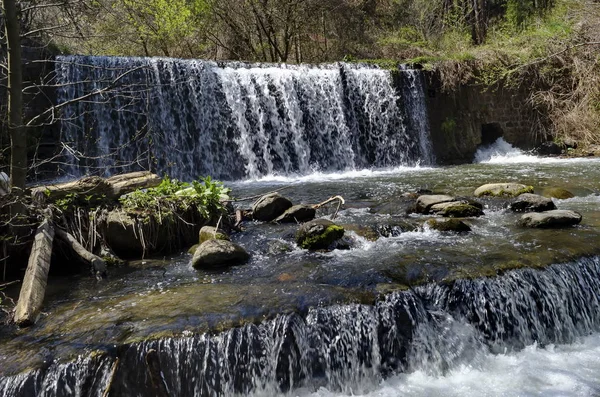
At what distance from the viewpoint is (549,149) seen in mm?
15688

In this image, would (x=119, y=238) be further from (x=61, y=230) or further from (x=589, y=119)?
(x=589, y=119)

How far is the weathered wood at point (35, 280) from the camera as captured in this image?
4262 millimetres

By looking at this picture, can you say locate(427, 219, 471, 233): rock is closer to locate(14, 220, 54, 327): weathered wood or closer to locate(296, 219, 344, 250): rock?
locate(296, 219, 344, 250): rock

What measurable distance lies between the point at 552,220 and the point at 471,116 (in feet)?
34.5

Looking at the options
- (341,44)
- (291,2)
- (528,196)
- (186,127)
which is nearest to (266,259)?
(528,196)

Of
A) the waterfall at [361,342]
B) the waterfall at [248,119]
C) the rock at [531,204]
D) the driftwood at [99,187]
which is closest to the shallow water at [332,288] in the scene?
the waterfall at [361,342]

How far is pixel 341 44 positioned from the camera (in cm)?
2025

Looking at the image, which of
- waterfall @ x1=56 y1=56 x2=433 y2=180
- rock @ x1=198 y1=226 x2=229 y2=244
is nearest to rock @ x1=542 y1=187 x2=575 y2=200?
rock @ x1=198 y1=226 x2=229 y2=244

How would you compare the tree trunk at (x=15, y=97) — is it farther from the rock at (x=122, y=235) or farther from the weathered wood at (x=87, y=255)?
the rock at (x=122, y=235)

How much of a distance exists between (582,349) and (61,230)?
5.51 m

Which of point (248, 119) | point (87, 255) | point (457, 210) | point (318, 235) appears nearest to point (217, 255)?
point (318, 235)

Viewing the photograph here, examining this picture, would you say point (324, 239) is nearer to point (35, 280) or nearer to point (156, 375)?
point (156, 375)

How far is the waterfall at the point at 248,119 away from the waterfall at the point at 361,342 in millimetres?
8495

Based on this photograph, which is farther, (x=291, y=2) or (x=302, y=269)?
(x=291, y=2)
